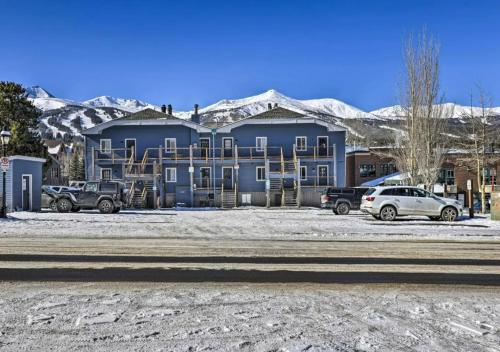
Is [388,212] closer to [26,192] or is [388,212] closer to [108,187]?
[108,187]

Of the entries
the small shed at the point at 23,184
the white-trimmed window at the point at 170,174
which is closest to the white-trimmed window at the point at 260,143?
the white-trimmed window at the point at 170,174

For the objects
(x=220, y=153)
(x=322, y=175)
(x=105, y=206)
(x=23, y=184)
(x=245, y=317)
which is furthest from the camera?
(x=220, y=153)

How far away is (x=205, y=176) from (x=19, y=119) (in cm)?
1843

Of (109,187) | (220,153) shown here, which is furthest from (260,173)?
(109,187)

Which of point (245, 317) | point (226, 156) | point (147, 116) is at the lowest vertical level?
point (245, 317)

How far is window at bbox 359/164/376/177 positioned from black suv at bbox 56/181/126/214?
4052 centimetres

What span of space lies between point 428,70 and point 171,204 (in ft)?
78.7

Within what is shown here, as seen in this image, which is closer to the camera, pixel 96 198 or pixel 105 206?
pixel 105 206

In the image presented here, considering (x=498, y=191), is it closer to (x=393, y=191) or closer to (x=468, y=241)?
(x=393, y=191)

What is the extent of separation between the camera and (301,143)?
1662 inches

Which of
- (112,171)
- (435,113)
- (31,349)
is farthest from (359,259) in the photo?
(112,171)

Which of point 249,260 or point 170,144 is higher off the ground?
point 170,144

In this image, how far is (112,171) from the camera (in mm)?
41438

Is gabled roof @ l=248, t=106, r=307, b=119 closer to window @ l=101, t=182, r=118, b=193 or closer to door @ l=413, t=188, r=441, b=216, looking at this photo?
window @ l=101, t=182, r=118, b=193
